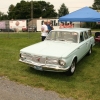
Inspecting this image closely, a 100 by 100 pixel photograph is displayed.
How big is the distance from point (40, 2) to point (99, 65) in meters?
78.8

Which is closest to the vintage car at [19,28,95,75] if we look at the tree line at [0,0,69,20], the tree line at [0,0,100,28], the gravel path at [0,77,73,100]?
the gravel path at [0,77,73,100]

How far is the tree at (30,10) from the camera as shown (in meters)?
72.3

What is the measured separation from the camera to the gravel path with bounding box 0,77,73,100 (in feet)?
14.8

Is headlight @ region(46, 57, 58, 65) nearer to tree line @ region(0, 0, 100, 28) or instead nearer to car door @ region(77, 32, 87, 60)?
car door @ region(77, 32, 87, 60)

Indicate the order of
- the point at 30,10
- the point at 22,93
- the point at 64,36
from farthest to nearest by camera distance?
the point at 30,10
the point at 64,36
the point at 22,93

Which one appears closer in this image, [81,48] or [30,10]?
[81,48]

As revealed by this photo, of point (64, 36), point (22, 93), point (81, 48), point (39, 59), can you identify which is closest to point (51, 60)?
point (39, 59)

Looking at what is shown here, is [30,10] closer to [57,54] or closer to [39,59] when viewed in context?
[39,59]

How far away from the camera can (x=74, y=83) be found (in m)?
5.52

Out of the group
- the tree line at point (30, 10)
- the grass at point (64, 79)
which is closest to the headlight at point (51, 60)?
the grass at point (64, 79)

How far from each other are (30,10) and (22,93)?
7061 cm

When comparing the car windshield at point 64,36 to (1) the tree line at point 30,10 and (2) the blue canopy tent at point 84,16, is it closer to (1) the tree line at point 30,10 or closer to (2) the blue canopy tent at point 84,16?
(2) the blue canopy tent at point 84,16

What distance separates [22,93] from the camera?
15.5 feet

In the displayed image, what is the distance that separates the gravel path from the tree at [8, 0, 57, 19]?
225ft
